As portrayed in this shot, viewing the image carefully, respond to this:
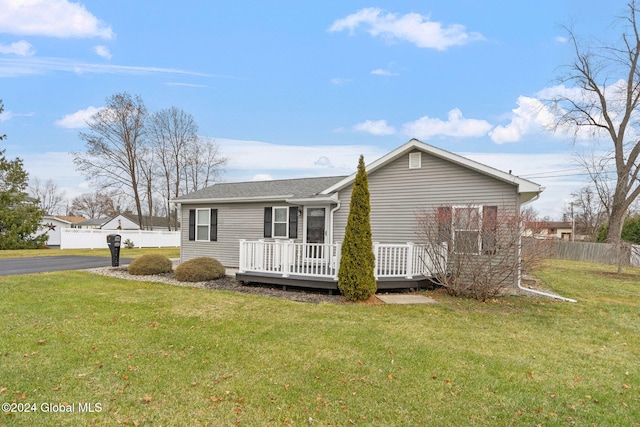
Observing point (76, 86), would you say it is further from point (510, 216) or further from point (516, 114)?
point (516, 114)

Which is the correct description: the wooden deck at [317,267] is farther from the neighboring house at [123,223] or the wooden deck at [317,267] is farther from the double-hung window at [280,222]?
the neighboring house at [123,223]

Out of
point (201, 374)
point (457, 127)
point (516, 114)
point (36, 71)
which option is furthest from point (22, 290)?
point (516, 114)

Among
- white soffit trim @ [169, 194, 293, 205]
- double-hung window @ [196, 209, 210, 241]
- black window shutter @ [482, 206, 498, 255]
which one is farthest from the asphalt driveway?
black window shutter @ [482, 206, 498, 255]

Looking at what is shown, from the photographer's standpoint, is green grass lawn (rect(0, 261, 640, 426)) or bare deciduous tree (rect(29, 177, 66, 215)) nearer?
green grass lawn (rect(0, 261, 640, 426))

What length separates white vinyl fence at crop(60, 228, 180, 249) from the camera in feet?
77.7

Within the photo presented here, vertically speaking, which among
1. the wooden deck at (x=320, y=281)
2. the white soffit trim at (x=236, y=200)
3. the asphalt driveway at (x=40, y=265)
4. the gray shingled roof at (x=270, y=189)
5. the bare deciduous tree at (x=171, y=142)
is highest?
the bare deciduous tree at (x=171, y=142)

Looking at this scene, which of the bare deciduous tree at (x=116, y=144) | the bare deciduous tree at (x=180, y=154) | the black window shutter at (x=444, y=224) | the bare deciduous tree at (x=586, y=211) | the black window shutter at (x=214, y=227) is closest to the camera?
the black window shutter at (x=444, y=224)

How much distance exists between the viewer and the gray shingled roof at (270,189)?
12562 mm

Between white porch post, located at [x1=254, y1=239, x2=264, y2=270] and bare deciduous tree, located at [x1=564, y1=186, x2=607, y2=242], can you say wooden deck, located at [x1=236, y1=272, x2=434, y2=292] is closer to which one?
white porch post, located at [x1=254, y1=239, x2=264, y2=270]

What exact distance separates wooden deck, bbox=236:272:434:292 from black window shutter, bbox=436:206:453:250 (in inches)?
47.8

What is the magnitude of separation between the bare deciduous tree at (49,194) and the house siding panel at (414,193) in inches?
2374

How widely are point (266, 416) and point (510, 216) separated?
7.14 meters

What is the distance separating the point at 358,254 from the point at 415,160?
13.5ft

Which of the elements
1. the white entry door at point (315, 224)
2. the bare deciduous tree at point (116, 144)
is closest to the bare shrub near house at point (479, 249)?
the white entry door at point (315, 224)
